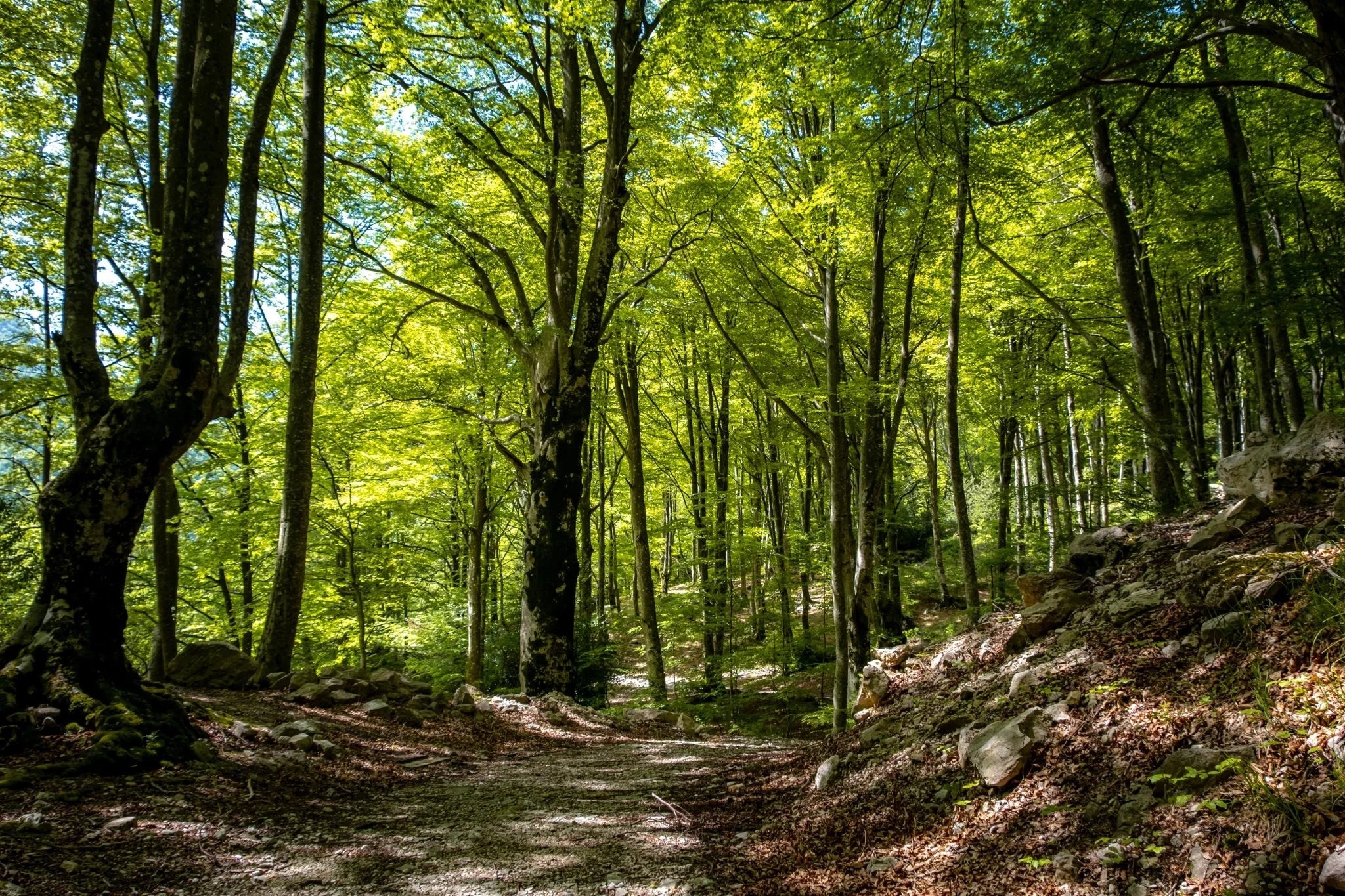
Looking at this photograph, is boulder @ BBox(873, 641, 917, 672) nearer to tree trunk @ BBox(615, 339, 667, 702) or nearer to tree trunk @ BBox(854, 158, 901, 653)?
tree trunk @ BBox(854, 158, 901, 653)

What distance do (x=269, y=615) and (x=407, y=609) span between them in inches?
503

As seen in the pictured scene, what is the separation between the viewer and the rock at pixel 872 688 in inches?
215

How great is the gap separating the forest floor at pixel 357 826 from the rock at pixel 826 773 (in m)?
0.88

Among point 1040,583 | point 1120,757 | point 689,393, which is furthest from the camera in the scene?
point 689,393

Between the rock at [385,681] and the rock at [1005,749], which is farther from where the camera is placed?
the rock at [385,681]

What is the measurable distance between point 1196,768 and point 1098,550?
11.5ft

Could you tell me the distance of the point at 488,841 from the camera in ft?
12.6

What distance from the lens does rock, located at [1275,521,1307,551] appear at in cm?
334

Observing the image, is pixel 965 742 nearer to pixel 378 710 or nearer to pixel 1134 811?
pixel 1134 811

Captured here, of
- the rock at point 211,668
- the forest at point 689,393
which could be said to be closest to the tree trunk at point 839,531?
the forest at point 689,393

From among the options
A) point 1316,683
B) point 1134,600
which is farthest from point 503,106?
point 1316,683

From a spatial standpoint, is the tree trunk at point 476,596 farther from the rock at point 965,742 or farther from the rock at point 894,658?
the rock at point 965,742

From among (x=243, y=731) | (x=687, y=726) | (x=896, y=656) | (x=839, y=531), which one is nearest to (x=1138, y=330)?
(x=839, y=531)

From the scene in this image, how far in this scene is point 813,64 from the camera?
272 inches
